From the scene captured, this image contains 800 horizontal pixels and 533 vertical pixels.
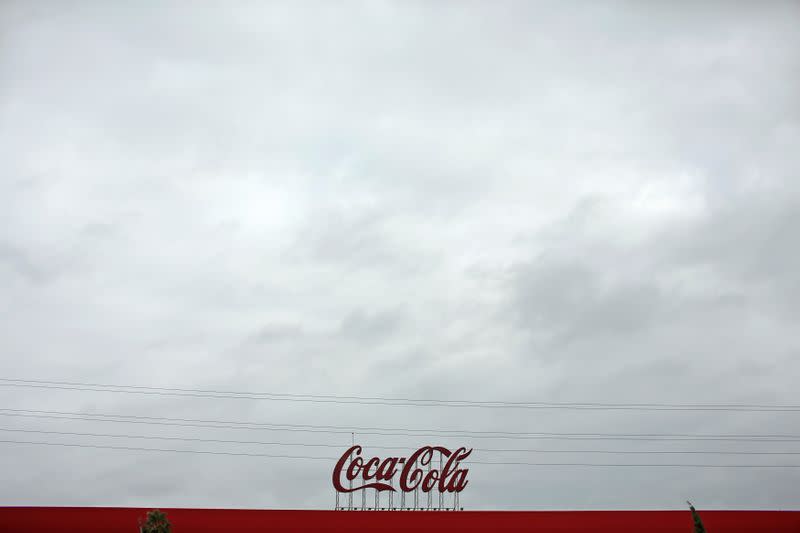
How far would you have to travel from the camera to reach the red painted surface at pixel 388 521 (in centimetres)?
4578

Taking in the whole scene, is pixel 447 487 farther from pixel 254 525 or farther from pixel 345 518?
pixel 254 525

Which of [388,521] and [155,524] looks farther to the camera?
[388,521]

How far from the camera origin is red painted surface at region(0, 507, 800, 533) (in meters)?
45.8

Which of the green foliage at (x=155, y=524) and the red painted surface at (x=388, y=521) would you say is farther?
the red painted surface at (x=388, y=521)

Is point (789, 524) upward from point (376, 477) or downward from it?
downward

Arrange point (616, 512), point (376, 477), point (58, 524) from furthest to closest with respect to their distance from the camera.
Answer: point (376, 477) → point (616, 512) → point (58, 524)

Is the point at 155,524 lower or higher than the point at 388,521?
lower

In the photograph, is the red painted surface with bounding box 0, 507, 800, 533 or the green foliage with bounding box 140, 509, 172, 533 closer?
the green foliage with bounding box 140, 509, 172, 533

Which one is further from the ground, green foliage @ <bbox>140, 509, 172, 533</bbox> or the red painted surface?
the red painted surface

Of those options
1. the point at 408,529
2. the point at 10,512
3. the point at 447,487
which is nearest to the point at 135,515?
the point at 10,512

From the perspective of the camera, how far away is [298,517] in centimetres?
4744

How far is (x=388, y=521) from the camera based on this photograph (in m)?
48.2

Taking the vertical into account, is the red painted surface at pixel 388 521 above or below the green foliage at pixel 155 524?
above

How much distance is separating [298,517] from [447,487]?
979 cm
